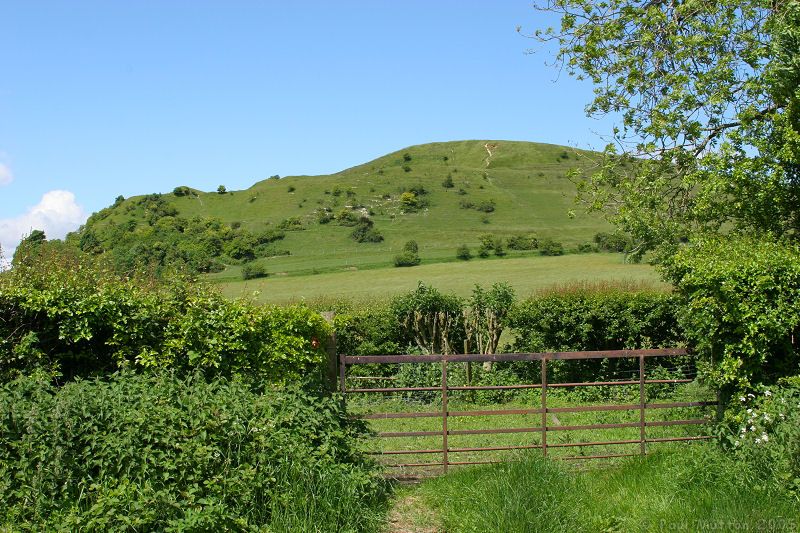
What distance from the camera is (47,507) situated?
5922 mm

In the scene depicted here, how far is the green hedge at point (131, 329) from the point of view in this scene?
7.90 m

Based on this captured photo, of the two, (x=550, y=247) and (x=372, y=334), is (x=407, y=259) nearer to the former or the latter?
(x=550, y=247)

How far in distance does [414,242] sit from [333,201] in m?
18.0

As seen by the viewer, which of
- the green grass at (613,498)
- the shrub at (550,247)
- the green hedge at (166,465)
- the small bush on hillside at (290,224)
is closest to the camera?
the green hedge at (166,465)

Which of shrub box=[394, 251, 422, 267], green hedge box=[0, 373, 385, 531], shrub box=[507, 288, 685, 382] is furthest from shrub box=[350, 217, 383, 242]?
green hedge box=[0, 373, 385, 531]

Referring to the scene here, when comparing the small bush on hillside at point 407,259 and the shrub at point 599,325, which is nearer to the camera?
the shrub at point 599,325

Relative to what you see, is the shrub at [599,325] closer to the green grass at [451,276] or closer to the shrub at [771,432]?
the shrub at [771,432]

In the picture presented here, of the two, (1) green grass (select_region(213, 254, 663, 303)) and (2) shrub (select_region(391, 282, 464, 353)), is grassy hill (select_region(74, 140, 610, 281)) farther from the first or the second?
(2) shrub (select_region(391, 282, 464, 353))

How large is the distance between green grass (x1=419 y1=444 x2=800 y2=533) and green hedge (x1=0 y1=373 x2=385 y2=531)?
96 cm

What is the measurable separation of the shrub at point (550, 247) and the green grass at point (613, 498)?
4908cm

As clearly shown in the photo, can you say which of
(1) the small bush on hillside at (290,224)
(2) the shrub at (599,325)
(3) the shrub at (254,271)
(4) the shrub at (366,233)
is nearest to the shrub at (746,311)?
(2) the shrub at (599,325)

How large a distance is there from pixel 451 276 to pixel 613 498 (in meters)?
42.1

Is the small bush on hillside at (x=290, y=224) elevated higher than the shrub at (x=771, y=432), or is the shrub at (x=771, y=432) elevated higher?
the small bush on hillside at (x=290, y=224)

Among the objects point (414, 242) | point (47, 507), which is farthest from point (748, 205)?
point (414, 242)
